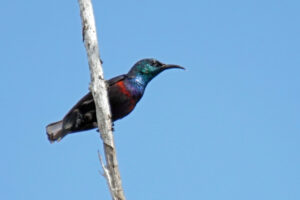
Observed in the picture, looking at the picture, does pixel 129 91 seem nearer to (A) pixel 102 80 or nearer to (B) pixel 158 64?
(B) pixel 158 64

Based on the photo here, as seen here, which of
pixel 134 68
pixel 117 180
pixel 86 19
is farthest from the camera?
pixel 134 68

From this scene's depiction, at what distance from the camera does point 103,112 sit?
18.6 ft

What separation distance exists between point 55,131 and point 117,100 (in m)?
0.89

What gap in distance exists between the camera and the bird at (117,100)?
701 cm

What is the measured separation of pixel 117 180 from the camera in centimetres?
554

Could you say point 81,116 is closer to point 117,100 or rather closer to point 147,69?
point 117,100

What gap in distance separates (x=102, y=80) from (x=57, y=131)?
5.57 ft

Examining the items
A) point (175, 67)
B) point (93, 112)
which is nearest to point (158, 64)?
point (175, 67)

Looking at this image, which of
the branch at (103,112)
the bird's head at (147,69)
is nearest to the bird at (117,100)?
the bird's head at (147,69)

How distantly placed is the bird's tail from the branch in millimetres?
1488

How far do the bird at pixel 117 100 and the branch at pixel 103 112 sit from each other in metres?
1.20

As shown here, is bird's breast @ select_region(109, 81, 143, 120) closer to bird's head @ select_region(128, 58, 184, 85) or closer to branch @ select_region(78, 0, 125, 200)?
bird's head @ select_region(128, 58, 184, 85)

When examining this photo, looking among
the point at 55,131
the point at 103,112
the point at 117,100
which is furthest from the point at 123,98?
the point at 103,112

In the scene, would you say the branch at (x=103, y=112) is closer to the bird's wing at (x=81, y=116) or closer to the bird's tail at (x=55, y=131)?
the bird's wing at (x=81, y=116)
